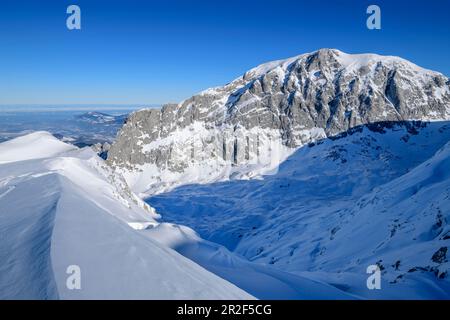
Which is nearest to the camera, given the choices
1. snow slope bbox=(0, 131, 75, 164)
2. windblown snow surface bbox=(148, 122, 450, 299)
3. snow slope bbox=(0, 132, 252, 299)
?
snow slope bbox=(0, 132, 252, 299)

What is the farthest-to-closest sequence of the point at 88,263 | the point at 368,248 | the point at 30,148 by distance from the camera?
1. the point at 30,148
2. the point at 368,248
3. the point at 88,263

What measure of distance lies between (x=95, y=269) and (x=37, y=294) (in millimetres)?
1923

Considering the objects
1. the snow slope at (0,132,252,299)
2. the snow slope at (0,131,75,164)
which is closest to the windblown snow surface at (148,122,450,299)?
the snow slope at (0,132,252,299)

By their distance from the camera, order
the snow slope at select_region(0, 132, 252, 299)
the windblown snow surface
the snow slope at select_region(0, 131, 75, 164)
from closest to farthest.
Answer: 1. the snow slope at select_region(0, 132, 252, 299)
2. the windblown snow surface
3. the snow slope at select_region(0, 131, 75, 164)

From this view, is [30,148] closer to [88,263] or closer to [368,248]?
[368,248]

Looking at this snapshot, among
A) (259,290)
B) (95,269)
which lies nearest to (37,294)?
(95,269)

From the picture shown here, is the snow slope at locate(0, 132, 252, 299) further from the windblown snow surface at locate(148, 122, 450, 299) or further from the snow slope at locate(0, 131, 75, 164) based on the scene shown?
the snow slope at locate(0, 131, 75, 164)

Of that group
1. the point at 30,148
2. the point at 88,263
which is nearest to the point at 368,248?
the point at 88,263

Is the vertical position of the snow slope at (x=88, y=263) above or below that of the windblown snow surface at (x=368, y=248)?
above

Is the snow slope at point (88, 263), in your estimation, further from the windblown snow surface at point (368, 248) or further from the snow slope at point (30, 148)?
the snow slope at point (30, 148)

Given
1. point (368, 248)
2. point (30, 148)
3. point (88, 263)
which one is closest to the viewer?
point (88, 263)

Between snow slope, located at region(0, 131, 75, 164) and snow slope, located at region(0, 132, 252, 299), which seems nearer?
snow slope, located at region(0, 132, 252, 299)

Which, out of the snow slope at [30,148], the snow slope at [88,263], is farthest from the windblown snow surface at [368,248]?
the snow slope at [30,148]
